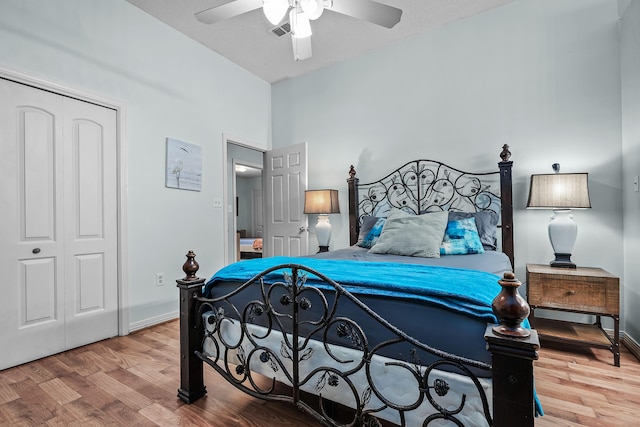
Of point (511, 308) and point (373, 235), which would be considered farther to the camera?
point (373, 235)

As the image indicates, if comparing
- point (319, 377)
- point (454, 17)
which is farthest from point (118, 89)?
point (454, 17)

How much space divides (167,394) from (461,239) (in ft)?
7.50

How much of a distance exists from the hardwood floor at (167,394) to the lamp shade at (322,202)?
2.01m

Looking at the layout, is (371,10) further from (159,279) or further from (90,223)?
(159,279)

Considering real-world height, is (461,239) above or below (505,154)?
below

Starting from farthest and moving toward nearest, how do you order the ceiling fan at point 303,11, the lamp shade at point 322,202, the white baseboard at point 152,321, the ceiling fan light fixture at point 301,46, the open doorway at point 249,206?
the open doorway at point 249,206, the lamp shade at point 322,202, the white baseboard at point 152,321, the ceiling fan light fixture at point 301,46, the ceiling fan at point 303,11

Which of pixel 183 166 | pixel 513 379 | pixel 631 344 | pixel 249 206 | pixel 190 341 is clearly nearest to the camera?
pixel 513 379

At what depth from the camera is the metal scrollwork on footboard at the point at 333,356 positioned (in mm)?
1034

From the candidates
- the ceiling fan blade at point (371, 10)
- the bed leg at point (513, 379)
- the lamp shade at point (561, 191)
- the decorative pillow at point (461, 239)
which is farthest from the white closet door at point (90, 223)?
the lamp shade at point (561, 191)

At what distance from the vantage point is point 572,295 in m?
2.25

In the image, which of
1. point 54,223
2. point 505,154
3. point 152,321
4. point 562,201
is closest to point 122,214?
point 54,223

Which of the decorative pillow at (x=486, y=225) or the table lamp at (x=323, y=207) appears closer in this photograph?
the decorative pillow at (x=486, y=225)

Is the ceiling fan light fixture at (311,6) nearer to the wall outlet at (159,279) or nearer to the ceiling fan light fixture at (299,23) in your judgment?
the ceiling fan light fixture at (299,23)

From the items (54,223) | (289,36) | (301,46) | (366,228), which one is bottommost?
(366,228)
